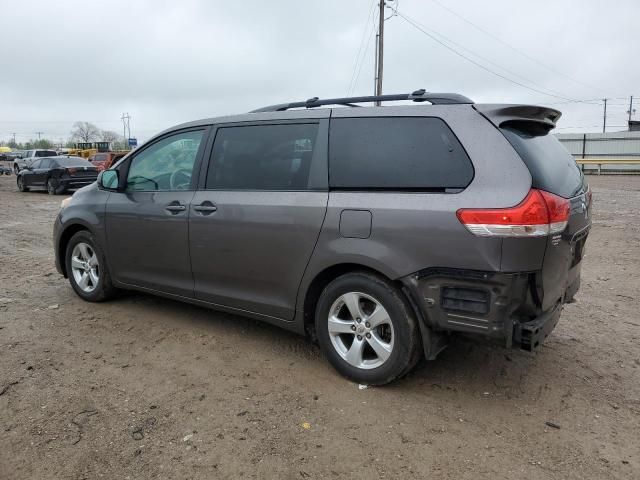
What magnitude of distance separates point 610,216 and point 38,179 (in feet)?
64.6

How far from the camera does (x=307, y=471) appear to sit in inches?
103

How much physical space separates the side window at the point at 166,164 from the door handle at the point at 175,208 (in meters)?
0.17

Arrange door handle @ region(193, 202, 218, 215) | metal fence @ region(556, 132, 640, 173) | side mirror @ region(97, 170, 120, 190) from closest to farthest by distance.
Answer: door handle @ region(193, 202, 218, 215)
side mirror @ region(97, 170, 120, 190)
metal fence @ region(556, 132, 640, 173)

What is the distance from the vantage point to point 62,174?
19.2 metres

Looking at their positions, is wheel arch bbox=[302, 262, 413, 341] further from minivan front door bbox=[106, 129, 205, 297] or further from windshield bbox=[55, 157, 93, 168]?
windshield bbox=[55, 157, 93, 168]

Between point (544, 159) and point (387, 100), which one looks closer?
point (544, 159)

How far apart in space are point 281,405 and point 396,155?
175cm

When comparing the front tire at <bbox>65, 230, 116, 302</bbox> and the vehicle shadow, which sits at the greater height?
the front tire at <bbox>65, 230, 116, 302</bbox>

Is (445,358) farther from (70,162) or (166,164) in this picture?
(70,162)

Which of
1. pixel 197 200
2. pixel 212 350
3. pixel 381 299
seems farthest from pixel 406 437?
pixel 197 200

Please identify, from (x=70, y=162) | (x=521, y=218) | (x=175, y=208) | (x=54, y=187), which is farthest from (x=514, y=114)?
(x=54, y=187)

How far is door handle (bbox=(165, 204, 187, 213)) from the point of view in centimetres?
430

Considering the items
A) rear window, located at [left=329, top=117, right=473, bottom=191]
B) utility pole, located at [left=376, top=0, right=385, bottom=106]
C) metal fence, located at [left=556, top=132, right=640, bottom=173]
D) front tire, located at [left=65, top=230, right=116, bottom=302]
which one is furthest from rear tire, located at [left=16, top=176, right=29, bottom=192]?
metal fence, located at [left=556, top=132, right=640, bottom=173]

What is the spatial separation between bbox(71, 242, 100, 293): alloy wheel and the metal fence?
29.9m
